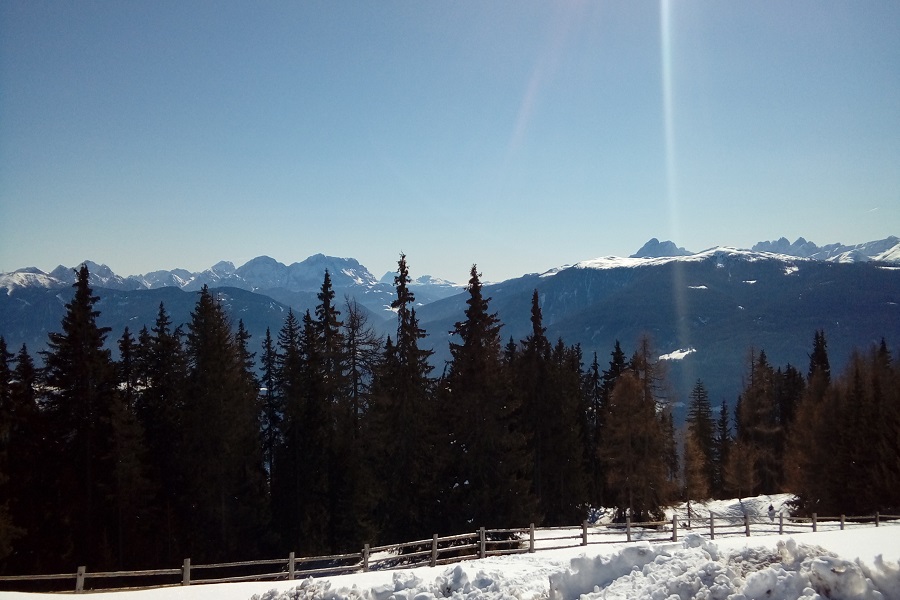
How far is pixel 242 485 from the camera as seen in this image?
3875 centimetres

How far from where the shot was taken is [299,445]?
38.7m

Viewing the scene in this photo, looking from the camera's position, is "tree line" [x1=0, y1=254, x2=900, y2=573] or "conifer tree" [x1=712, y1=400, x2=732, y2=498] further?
"conifer tree" [x1=712, y1=400, x2=732, y2=498]

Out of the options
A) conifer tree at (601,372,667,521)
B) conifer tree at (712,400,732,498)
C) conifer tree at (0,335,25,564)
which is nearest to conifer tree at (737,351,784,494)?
conifer tree at (712,400,732,498)

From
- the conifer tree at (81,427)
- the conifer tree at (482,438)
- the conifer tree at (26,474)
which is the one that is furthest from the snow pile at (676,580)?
the conifer tree at (81,427)

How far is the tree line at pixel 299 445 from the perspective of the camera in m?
34.4

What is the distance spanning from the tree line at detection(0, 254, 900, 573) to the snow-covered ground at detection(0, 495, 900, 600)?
638 inches

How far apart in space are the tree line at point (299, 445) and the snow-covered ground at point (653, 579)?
16.2 meters

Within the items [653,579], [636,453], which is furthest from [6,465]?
[636,453]

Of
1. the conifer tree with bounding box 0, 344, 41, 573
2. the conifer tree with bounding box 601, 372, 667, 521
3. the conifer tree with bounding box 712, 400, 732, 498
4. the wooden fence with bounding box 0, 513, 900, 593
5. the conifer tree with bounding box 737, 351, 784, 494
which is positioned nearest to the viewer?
the wooden fence with bounding box 0, 513, 900, 593

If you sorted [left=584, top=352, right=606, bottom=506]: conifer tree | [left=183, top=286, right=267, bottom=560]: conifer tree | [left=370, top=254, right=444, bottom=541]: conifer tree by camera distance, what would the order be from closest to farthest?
[left=370, top=254, right=444, bottom=541]: conifer tree, [left=183, top=286, right=267, bottom=560]: conifer tree, [left=584, top=352, right=606, bottom=506]: conifer tree

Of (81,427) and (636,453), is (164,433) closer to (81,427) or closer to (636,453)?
(81,427)

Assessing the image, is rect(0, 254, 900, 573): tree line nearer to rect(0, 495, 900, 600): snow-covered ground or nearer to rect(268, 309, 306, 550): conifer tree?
rect(268, 309, 306, 550): conifer tree

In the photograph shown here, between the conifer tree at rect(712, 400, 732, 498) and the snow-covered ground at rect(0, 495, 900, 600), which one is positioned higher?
the snow-covered ground at rect(0, 495, 900, 600)

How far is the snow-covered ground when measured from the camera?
11922 millimetres
